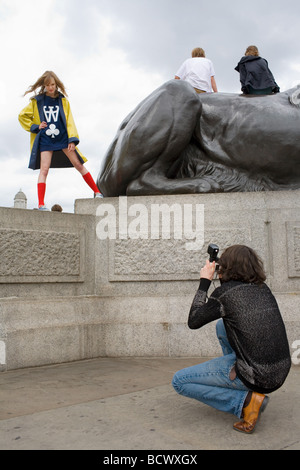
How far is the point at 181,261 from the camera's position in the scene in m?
4.44

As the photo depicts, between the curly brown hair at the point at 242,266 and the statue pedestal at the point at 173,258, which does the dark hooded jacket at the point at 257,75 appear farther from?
the curly brown hair at the point at 242,266

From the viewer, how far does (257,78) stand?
17.2 ft

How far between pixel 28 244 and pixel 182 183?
5.79 feet

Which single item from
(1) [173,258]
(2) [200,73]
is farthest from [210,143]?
(1) [173,258]

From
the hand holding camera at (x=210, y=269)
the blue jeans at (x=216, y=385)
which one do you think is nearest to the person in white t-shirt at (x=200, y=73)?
the hand holding camera at (x=210, y=269)

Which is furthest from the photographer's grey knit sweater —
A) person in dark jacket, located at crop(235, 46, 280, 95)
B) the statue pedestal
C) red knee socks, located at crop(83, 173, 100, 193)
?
person in dark jacket, located at crop(235, 46, 280, 95)

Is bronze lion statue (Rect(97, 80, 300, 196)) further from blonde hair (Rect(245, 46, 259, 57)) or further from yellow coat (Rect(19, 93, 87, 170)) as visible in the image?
blonde hair (Rect(245, 46, 259, 57))

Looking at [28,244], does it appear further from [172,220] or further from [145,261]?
[172,220]

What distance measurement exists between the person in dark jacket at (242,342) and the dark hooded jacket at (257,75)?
11.6 feet

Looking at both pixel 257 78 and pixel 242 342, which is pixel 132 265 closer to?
pixel 242 342

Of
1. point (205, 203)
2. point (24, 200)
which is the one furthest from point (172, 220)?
point (24, 200)

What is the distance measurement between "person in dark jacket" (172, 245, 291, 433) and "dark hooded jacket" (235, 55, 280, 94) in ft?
11.6

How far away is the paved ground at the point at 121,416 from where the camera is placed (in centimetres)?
209
